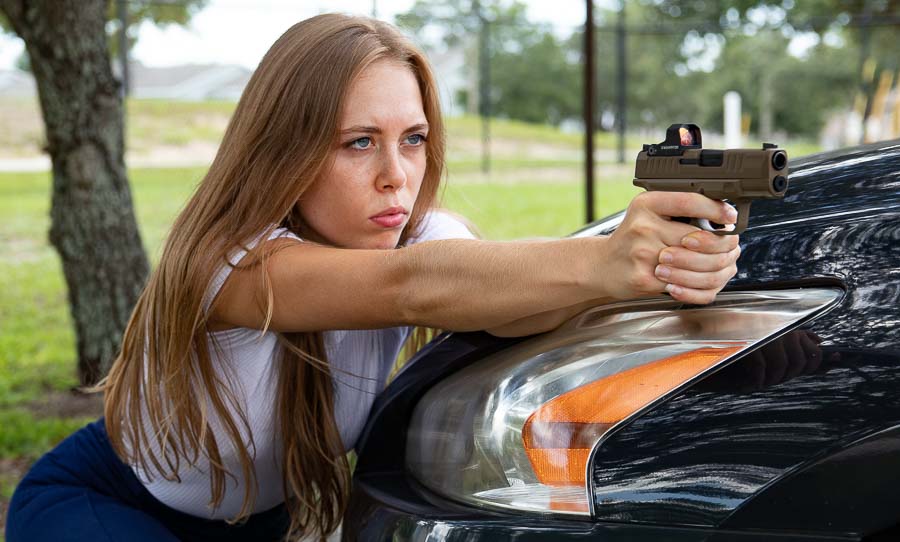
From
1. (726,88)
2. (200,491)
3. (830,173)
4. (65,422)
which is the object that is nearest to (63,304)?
(65,422)

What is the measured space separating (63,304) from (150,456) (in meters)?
6.34

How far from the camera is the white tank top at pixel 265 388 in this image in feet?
6.40

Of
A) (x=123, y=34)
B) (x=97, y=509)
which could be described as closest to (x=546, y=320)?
(x=97, y=509)

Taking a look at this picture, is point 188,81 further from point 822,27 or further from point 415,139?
point 415,139

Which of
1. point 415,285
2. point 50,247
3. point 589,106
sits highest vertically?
point 589,106

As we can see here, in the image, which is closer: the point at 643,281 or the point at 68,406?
the point at 643,281

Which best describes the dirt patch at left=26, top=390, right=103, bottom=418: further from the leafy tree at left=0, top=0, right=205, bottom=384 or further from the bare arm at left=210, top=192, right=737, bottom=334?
the bare arm at left=210, top=192, right=737, bottom=334

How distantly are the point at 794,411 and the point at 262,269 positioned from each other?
905 mm

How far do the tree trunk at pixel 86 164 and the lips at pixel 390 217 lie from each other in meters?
3.18

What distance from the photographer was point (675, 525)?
135 centimetres

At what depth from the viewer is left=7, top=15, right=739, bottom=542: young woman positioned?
5.36 feet

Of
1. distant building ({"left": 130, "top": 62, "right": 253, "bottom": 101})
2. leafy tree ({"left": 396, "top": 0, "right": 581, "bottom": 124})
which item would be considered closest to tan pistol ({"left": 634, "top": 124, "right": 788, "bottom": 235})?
distant building ({"left": 130, "top": 62, "right": 253, "bottom": 101})

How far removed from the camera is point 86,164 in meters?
4.68

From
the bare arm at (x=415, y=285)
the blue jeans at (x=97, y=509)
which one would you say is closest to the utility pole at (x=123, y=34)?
the blue jeans at (x=97, y=509)
